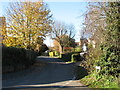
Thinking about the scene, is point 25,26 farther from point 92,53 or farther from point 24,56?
point 92,53

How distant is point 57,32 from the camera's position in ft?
171

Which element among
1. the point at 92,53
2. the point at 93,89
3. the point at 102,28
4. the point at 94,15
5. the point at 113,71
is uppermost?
the point at 94,15

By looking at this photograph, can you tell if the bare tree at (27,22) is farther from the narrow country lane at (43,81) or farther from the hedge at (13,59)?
the narrow country lane at (43,81)

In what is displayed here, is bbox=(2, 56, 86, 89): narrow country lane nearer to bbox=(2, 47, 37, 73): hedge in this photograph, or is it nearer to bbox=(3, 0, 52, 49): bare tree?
bbox=(2, 47, 37, 73): hedge

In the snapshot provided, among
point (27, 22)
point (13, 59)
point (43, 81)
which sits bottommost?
point (43, 81)

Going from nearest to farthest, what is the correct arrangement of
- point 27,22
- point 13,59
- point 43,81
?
point 43,81 → point 13,59 → point 27,22

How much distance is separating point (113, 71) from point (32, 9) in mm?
13004

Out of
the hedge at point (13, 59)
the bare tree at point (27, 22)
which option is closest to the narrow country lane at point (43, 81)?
the hedge at point (13, 59)

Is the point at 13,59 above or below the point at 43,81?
above

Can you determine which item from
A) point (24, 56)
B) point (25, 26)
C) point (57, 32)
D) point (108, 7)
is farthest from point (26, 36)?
point (57, 32)

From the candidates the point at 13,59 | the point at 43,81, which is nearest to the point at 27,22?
the point at 13,59

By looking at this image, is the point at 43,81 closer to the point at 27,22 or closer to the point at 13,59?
the point at 13,59

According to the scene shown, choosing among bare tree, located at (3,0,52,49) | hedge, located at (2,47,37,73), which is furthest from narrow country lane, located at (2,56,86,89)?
bare tree, located at (3,0,52,49)

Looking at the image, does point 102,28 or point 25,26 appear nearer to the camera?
point 102,28
